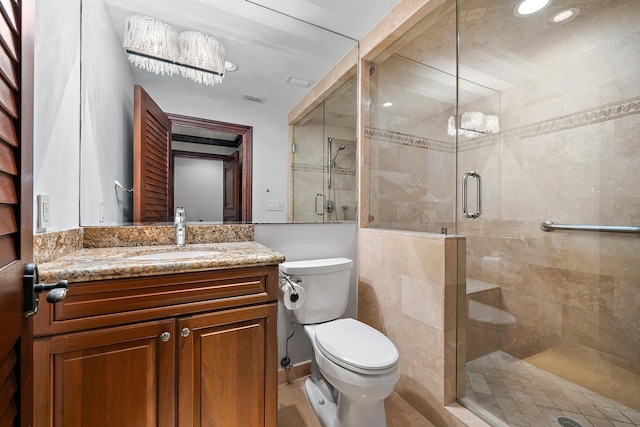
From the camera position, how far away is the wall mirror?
4.51 ft

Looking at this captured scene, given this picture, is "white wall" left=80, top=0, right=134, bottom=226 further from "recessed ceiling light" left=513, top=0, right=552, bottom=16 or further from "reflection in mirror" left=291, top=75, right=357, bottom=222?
"recessed ceiling light" left=513, top=0, right=552, bottom=16

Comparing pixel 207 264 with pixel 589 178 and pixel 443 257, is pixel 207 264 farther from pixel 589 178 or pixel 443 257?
pixel 589 178

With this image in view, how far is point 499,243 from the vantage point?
2078 millimetres

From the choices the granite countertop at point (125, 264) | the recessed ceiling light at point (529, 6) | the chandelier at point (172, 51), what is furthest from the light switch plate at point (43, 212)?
the recessed ceiling light at point (529, 6)

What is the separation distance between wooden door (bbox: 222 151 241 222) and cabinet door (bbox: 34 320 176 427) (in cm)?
79

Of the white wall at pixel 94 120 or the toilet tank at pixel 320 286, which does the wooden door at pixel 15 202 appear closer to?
the white wall at pixel 94 120

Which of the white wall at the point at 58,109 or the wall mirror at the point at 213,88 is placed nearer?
the white wall at the point at 58,109

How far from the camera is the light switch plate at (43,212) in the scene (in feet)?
3.07

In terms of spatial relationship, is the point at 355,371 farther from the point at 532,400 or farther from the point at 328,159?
the point at 328,159

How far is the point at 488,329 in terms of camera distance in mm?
1837

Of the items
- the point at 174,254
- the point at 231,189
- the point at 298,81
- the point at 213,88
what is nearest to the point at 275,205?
the point at 231,189

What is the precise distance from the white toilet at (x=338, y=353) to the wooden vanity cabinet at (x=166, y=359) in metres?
0.28

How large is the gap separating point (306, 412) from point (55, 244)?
1.41 m

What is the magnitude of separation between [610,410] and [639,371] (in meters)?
0.26
